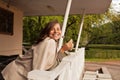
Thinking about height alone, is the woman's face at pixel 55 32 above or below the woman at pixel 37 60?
above

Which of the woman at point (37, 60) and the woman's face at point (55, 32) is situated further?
the woman's face at point (55, 32)

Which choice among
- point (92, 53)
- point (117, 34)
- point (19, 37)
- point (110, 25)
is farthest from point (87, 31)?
point (19, 37)

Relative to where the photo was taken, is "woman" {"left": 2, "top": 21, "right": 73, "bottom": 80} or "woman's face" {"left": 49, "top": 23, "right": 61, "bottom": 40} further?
"woman's face" {"left": 49, "top": 23, "right": 61, "bottom": 40}

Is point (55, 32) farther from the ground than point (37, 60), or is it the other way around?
point (55, 32)

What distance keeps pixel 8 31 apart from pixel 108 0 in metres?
4.65

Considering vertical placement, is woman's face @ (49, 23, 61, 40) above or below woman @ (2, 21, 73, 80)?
above

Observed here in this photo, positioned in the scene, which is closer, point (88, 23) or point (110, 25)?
point (88, 23)

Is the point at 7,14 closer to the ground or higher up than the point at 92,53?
higher up

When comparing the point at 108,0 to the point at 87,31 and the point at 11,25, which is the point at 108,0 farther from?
the point at 87,31

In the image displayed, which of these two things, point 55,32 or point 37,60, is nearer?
point 37,60

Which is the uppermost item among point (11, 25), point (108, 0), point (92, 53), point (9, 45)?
point (108, 0)

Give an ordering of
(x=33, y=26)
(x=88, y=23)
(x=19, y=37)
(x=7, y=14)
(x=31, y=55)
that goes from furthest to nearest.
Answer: (x=88, y=23)
(x=33, y=26)
(x=19, y=37)
(x=7, y=14)
(x=31, y=55)

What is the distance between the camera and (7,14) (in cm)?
1126

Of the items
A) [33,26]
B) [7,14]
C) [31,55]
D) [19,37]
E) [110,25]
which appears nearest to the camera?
[31,55]
